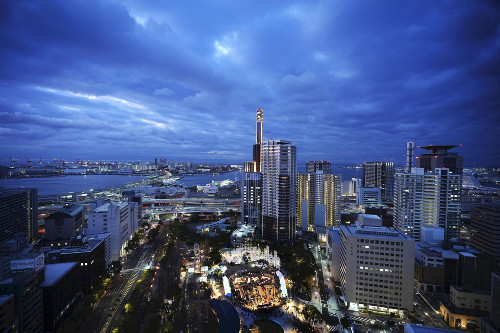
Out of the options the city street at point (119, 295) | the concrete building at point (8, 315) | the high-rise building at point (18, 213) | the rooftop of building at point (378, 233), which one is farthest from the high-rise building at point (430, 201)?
the high-rise building at point (18, 213)

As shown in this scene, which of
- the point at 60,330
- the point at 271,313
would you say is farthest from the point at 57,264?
the point at 271,313

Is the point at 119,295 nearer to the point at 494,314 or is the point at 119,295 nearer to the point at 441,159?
the point at 494,314

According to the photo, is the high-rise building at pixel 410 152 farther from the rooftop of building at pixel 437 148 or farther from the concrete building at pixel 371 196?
the rooftop of building at pixel 437 148

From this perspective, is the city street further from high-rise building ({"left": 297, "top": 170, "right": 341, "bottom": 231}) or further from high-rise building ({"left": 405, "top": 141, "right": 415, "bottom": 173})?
high-rise building ({"left": 405, "top": 141, "right": 415, "bottom": 173})

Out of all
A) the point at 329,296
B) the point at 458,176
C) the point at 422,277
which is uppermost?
the point at 458,176

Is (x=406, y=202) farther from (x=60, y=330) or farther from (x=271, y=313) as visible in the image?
(x=60, y=330)

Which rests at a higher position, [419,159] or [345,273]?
[419,159]
